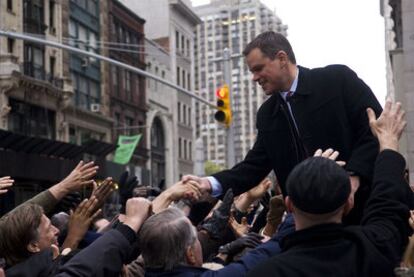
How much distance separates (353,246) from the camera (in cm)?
305

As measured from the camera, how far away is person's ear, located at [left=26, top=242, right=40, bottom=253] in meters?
4.46

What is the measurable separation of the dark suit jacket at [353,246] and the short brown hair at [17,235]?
1845mm

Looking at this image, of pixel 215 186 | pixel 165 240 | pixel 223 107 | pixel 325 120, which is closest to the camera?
pixel 165 240

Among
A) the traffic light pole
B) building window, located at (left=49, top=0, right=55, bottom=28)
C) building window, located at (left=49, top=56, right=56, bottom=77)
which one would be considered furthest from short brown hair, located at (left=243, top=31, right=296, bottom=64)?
building window, located at (left=49, top=0, right=55, bottom=28)

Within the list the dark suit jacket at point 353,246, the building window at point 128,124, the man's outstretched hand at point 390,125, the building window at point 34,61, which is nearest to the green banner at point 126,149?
the building window at point 34,61

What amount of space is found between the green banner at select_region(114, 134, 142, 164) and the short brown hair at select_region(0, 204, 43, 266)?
3357 cm

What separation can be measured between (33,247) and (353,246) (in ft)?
7.01

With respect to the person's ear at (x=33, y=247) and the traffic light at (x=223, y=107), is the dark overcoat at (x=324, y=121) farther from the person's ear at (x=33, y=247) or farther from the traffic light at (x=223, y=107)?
the traffic light at (x=223, y=107)

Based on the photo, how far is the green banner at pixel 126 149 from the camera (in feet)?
126

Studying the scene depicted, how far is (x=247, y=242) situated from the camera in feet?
13.5

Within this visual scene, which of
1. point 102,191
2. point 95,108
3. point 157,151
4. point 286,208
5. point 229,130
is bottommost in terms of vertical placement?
point 286,208

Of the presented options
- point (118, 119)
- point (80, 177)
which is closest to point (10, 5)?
point (118, 119)

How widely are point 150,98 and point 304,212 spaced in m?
52.9

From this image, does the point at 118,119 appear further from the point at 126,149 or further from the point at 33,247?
the point at 33,247
